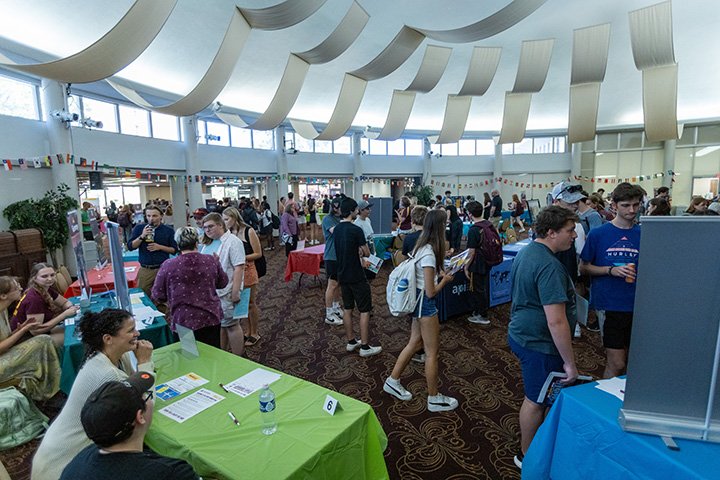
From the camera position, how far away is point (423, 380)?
10.5 feet

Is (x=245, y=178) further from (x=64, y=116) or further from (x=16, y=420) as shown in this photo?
(x=16, y=420)

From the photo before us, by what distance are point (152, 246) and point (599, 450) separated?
4.35m

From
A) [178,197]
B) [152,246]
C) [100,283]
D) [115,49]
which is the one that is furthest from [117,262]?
[178,197]

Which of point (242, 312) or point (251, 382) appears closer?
point (251, 382)

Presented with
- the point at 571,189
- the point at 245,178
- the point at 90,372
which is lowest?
the point at 90,372

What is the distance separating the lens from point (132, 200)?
14531 millimetres

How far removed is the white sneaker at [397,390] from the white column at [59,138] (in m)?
7.67

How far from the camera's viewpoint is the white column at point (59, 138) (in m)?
7.19

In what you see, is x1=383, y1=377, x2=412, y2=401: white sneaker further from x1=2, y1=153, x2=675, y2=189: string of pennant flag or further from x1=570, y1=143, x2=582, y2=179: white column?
x1=570, y1=143, x2=582, y2=179: white column

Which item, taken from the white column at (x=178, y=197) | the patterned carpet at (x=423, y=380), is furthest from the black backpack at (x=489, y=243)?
the white column at (x=178, y=197)

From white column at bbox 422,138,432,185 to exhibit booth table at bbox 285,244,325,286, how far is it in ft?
42.8

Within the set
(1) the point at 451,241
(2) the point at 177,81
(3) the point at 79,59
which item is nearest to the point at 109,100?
(2) the point at 177,81

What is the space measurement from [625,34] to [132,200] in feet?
55.1

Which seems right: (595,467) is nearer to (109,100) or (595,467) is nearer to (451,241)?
(451,241)
